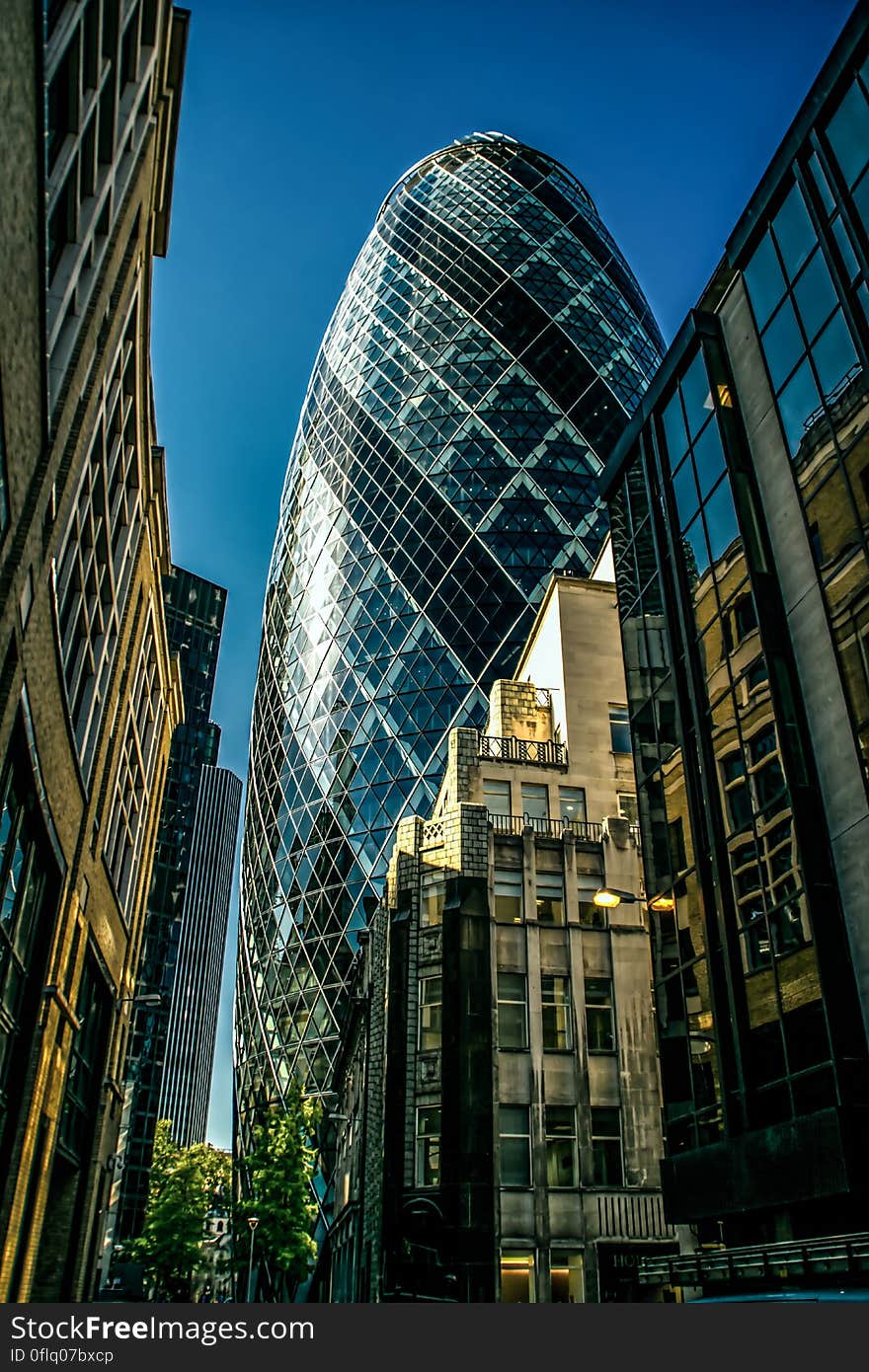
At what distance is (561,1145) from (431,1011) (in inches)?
185

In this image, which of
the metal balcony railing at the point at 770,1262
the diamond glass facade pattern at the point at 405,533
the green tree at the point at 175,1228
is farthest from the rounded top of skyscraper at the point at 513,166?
the metal balcony railing at the point at 770,1262

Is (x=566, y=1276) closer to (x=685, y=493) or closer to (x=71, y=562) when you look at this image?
(x=685, y=493)

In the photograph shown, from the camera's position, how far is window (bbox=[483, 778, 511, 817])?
3297cm

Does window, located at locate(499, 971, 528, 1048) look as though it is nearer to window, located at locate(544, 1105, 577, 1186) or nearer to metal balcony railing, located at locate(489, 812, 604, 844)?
window, located at locate(544, 1105, 577, 1186)

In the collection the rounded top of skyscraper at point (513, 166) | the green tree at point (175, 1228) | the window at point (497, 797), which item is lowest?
the green tree at point (175, 1228)

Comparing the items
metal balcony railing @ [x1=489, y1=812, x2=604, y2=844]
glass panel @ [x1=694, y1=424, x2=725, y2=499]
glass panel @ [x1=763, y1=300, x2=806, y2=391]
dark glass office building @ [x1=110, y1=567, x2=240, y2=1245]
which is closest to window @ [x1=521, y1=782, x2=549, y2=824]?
metal balcony railing @ [x1=489, y1=812, x2=604, y2=844]

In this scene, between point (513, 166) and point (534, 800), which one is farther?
point (513, 166)

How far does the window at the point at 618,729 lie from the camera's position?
3547 cm

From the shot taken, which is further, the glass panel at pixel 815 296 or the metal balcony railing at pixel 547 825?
the metal balcony railing at pixel 547 825

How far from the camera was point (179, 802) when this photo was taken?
14250 cm

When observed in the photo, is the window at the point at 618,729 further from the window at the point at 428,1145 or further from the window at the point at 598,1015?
the window at the point at 428,1145

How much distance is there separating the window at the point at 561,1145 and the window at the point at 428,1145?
2782 mm

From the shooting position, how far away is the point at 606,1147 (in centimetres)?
2705

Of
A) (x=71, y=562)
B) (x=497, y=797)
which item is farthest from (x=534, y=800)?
(x=71, y=562)
